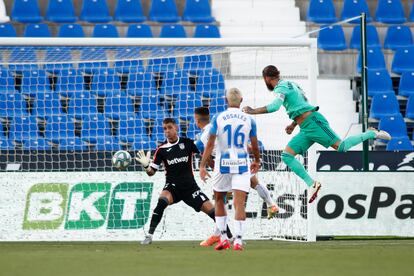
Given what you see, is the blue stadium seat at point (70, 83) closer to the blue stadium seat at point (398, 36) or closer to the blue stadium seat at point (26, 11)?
the blue stadium seat at point (26, 11)

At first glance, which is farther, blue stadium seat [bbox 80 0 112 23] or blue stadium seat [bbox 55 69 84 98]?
blue stadium seat [bbox 80 0 112 23]

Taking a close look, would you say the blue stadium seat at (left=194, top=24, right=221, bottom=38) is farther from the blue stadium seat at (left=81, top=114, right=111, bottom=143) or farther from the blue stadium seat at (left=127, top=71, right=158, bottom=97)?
the blue stadium seat at (left=81, top=114, right=111, bottom=143)

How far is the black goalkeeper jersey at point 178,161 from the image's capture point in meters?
12.6

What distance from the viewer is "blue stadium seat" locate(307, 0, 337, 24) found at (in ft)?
73.3

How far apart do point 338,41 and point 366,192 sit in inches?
329

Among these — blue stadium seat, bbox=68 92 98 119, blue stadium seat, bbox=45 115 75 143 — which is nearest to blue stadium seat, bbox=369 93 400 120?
blue stadium seat, bbox=68 92 98 119

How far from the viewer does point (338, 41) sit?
860 inches

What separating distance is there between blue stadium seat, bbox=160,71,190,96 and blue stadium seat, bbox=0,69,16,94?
2.40m

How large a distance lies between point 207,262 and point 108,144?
6745 millimetres

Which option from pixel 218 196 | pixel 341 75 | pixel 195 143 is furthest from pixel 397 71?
pixel 218 196

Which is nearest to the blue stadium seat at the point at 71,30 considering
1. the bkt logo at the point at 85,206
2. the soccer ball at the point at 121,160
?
the bkt logo at the point at 85,206

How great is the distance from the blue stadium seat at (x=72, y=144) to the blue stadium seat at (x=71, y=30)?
5543mm

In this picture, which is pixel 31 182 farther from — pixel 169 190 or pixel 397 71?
pixel 397 71

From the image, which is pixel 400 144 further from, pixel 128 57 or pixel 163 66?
pixel 128 57
